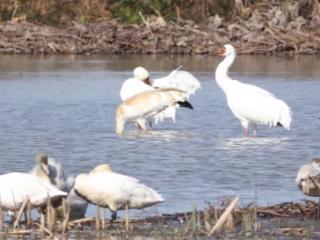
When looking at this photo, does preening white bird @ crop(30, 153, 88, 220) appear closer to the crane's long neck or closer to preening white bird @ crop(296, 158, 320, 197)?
preening white bird @ crop(296, 158, 320, 197)

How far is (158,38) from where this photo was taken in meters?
32.5

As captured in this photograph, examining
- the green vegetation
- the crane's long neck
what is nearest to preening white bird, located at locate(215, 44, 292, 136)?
the crane's long neck

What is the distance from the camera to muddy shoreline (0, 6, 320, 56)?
32062mm

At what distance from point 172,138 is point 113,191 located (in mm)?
6612

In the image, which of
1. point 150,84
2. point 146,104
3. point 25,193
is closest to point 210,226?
point 25,193

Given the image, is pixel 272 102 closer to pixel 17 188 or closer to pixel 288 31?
pixel 17 188

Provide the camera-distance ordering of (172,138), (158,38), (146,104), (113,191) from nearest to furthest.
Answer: (113,191), (172,138), (146,104), (158,38)

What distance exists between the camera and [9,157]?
13.9 meters

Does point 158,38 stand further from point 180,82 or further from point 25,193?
point 25,193

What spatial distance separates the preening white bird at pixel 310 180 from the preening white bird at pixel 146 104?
6.30 m

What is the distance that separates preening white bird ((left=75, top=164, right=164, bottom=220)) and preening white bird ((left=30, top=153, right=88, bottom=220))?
31 centimetres

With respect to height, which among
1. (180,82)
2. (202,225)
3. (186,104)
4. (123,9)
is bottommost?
(202,225)

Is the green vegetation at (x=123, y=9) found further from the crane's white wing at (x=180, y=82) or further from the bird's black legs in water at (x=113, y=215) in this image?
the bird's black legs in water at (x=113, y=215)

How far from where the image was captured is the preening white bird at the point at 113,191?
943cm
